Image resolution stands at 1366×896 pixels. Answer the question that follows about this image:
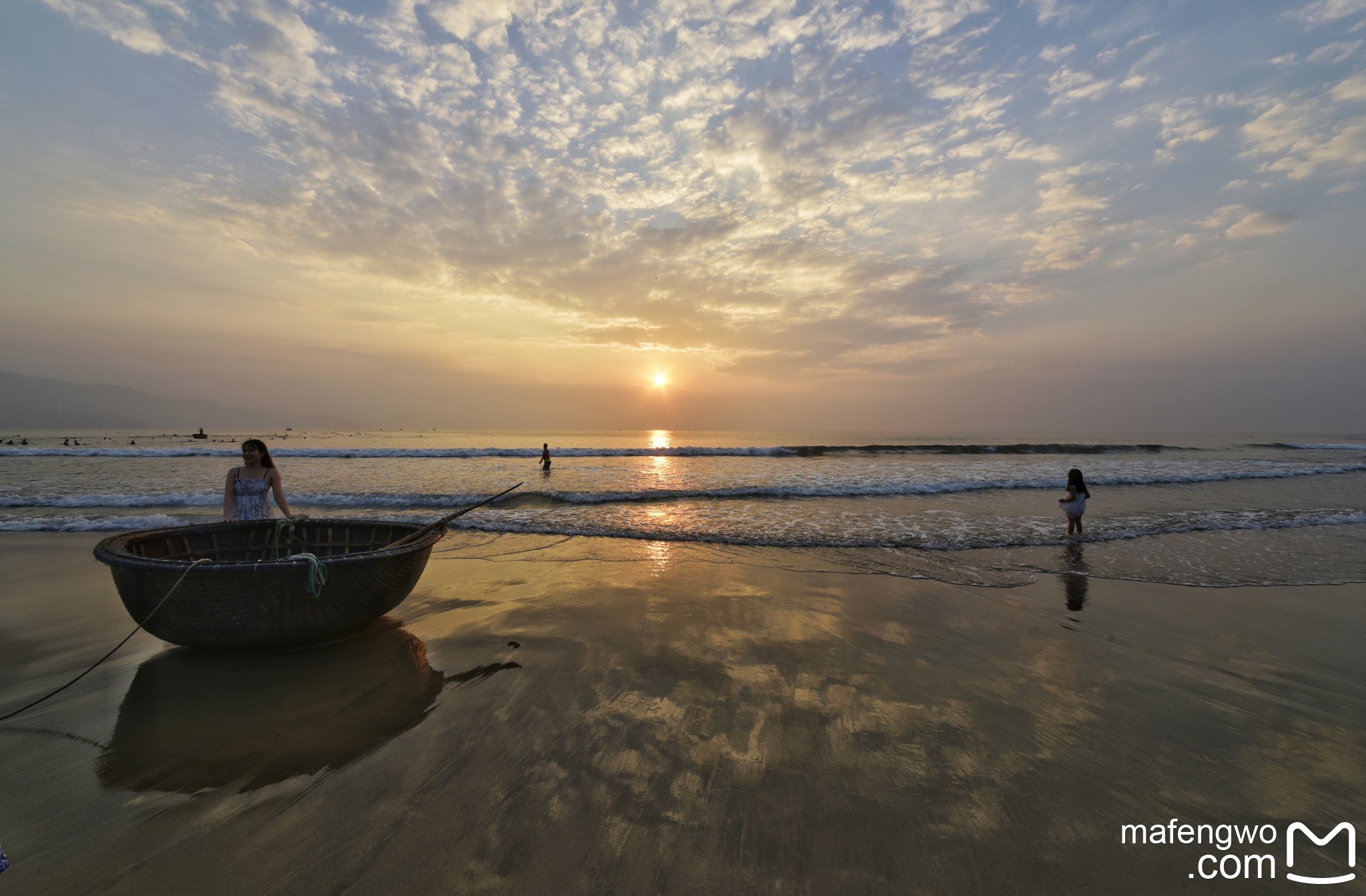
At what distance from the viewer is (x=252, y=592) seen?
14.3 feet

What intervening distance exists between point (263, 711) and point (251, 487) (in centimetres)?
383

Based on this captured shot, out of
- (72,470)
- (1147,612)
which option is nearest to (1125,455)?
(1147,612)

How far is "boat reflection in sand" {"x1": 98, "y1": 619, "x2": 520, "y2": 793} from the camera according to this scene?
127 inches

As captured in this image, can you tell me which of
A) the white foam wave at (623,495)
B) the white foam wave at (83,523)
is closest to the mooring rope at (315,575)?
the white foam wave at (83,523)

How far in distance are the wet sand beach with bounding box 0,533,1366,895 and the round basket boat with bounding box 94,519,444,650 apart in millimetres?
387

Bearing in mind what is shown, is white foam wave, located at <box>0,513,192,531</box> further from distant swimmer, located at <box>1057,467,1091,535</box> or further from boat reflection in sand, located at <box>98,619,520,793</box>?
distant swimmer, located at <box>1057,467,1091,535</box>

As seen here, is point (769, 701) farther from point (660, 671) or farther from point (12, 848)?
point (12, 848)

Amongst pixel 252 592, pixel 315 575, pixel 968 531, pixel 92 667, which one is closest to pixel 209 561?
pixel 252 592

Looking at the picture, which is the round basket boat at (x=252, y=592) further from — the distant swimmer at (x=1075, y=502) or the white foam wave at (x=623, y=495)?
the distant swimmer at (x=1075, y=502)

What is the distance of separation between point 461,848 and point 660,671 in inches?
89.5

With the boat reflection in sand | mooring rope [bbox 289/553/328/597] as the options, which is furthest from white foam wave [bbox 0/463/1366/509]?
mooring rope [bbox 289/553/328/597]

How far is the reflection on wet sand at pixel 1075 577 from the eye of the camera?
264 inches

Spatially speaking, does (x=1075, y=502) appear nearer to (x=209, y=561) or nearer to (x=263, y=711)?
(x=263, y=711)

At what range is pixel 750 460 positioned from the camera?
35.2m
